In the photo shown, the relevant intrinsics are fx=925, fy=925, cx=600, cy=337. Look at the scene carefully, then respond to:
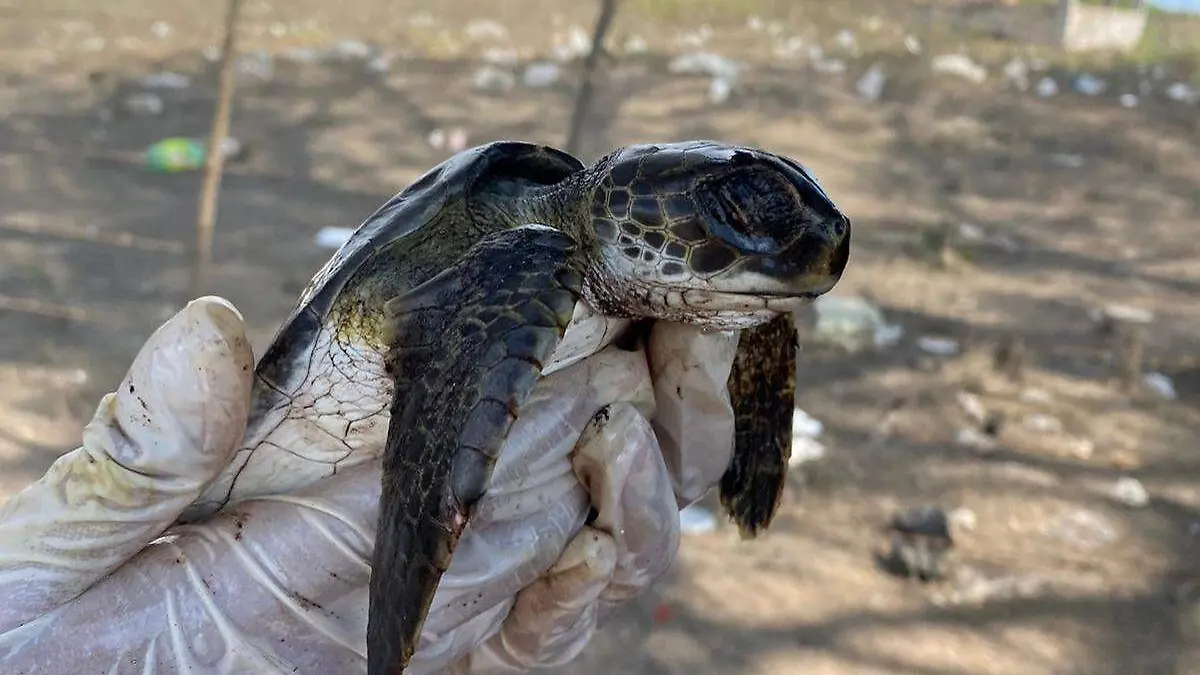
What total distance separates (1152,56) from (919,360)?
6.39m

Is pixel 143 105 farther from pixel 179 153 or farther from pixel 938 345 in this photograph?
pixel 938 345

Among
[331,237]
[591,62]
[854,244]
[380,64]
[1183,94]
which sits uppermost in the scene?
[591,62]

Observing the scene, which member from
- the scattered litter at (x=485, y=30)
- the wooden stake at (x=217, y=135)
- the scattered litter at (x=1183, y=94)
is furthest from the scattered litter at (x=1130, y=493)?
the scattered litter at (x=485, y=30)

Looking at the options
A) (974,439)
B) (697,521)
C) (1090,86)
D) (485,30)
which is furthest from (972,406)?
(485,30)

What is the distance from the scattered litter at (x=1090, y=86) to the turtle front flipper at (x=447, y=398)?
730 centimetres

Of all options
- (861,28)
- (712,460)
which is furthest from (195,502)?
(861,28)

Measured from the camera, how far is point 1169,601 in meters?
2.38

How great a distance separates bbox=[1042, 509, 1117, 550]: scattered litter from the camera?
8.48ft

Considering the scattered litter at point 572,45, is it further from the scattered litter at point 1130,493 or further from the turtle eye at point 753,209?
the turtle eye at point 753,209

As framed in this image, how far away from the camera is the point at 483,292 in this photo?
85cm

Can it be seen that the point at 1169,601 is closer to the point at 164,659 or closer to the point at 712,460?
the point at 712,460

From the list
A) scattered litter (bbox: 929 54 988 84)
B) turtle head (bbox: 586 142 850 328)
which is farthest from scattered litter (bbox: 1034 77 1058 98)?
turtle head (bbox: 586 142 850 328)

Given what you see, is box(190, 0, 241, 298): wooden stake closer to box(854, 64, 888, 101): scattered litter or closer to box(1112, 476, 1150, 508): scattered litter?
box(1112, 476, 1150, 508): scattered litter

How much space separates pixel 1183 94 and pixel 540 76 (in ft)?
15.7
